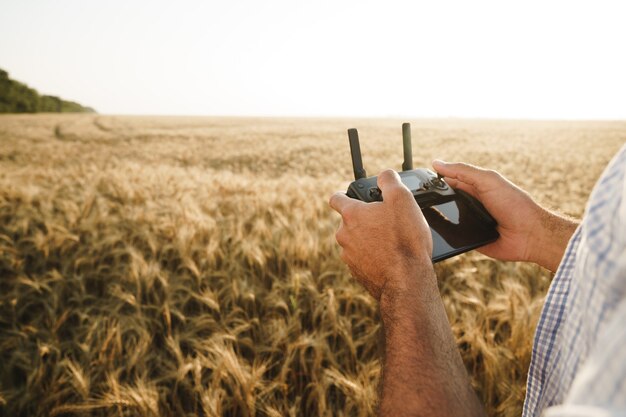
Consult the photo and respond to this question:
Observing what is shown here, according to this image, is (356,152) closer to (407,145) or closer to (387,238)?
(407,145)

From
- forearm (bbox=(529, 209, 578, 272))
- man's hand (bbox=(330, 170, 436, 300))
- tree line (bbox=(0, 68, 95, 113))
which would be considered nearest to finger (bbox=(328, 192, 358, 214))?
man's hand (bbox=(330, 170, 436, 300))

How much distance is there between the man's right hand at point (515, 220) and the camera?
1.14 m

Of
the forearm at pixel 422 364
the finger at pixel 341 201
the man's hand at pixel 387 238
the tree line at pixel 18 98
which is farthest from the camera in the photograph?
the tree line at pixel 18 98

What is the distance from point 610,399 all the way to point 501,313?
161 centimetres

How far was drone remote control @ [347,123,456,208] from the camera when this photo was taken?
103 cm

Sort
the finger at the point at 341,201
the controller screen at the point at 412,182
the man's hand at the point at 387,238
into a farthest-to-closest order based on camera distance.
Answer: the controller screen at the point at 412,182 < the finger at the point at 341,201 < the man's hand at the point at 387,238

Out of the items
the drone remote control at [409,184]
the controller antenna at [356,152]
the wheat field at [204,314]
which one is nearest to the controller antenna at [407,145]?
the drone remote control at [409,184]

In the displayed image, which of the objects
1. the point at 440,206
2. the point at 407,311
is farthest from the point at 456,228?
the point at 407,311

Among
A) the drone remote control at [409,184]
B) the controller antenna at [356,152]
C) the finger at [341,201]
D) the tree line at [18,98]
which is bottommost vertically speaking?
the finger at [341,201]

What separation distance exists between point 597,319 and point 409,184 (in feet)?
2.45

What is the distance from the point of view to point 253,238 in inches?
98.3

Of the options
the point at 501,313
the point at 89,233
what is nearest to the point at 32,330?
the point at 89,233

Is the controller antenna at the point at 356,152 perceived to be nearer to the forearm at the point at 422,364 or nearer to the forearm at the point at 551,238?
the forearm at the point at 422,364

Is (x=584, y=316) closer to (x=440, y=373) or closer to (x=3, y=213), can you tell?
(x=440, y=373)
